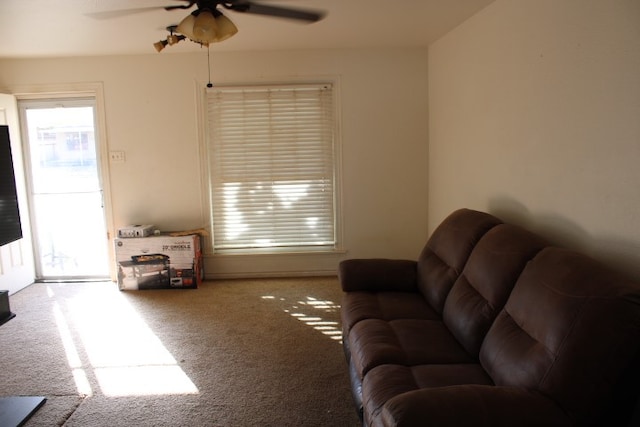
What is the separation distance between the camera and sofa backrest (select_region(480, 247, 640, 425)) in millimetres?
1428

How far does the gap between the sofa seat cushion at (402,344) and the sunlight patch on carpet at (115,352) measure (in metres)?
1.13

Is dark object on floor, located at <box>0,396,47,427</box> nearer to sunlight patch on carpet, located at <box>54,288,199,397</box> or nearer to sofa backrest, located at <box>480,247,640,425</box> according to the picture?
sunlight patch on carpet, located at <box>54,288,199,397</box>

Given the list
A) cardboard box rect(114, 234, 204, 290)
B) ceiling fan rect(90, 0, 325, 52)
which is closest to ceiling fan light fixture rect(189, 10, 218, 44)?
ceiling fan rect(90, 0, 325, 52)

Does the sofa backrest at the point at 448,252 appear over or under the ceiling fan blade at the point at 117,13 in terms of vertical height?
under

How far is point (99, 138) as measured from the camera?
4645 millimetres

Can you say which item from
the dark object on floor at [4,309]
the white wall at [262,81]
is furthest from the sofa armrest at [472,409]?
the white wall at [262,81]

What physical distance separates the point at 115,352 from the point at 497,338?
2622 mm

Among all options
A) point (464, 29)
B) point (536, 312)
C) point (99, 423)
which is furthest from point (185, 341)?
point (464, 29)

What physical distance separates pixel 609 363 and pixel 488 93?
2256mm

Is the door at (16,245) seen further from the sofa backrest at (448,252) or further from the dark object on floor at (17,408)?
the sofa backrest at (448,252)

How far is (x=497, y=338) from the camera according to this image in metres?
1.92

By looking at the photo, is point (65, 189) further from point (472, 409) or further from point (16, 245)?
point (472, 409)

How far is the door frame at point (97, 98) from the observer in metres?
4.56

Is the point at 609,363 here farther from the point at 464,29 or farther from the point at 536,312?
the point at 464,29
